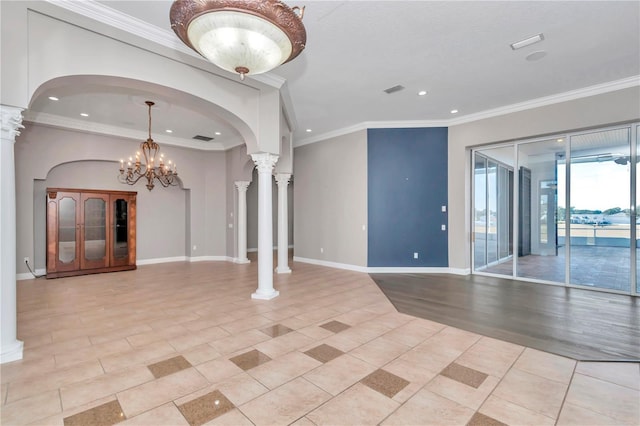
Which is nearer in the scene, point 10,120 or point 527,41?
point 10,120

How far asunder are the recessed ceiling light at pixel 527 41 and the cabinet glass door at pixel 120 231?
854cm

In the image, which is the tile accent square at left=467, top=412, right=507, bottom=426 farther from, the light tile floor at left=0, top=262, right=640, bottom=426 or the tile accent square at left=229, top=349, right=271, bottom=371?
the tile accent square at left=229, top=349, right=271, bottom=371

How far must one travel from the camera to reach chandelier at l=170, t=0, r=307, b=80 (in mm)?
1812

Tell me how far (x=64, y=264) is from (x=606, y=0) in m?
9.98

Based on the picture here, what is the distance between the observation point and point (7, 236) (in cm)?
278

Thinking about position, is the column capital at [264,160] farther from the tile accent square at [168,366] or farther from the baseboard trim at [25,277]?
the baseboard trim at [25,277]

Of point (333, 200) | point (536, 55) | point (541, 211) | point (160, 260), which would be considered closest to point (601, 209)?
point (541, 211)

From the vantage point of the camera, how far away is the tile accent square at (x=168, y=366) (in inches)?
102

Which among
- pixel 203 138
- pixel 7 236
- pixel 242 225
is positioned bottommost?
pixel 242 225

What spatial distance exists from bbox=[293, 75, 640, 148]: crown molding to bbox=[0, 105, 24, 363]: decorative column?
235 inches

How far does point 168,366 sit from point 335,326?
187 centimetres

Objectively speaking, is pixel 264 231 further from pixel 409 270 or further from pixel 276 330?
pixel 409 270

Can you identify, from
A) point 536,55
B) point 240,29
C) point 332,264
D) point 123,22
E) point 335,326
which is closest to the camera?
point 240,29

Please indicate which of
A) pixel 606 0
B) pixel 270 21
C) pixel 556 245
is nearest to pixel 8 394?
pixel 270 21
